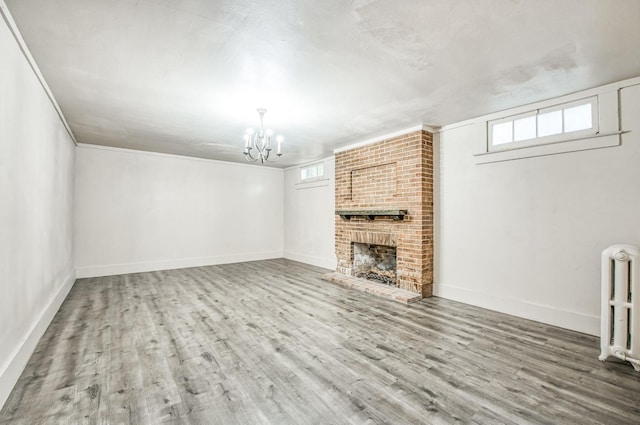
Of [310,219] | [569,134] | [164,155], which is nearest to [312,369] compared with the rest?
[569,134]

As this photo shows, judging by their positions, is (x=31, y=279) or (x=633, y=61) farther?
(x=31, y=279)

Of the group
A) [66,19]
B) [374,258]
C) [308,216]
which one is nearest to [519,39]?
[66,19]

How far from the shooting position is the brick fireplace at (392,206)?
427cm

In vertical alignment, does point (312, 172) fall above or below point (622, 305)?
above

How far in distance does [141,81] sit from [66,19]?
2.91 feet

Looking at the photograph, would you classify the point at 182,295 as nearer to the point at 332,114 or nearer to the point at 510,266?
the point at 332,114

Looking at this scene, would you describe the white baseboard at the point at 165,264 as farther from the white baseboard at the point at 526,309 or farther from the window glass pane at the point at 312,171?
the white baseboard at the point at 526,309

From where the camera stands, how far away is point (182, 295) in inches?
171

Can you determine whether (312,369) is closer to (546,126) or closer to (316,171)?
(546,126)

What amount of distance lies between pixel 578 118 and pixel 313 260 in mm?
5320

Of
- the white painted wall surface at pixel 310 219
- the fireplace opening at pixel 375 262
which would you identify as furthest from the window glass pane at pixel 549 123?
the white painted wall surface at pixel 310 219

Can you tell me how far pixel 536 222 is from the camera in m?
3.35

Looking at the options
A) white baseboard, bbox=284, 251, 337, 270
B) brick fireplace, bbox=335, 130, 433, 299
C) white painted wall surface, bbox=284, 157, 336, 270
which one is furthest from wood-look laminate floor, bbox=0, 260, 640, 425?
white painted wall surface, bbox=284, 157, 336, 270

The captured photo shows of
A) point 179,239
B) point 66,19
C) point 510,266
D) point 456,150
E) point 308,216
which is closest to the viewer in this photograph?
point 66,19
